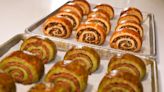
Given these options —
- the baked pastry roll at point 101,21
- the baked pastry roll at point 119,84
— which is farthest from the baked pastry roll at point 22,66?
the baked pastry roll at point 101,21

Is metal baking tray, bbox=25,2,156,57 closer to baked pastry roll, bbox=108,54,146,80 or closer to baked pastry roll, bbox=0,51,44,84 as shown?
baked pastry roll, bbox=108,54,146,80

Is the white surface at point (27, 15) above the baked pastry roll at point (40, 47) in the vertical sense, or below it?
above

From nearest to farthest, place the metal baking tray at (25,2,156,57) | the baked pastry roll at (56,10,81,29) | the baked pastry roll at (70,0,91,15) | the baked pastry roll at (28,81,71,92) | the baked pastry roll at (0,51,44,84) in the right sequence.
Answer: the baked pastry roll at (28,81,71,92) → the baked pastry roll at (0,51,44,84) → the metal baking tray at (25,2,156,57) → the baked pastry roll at (56,10,81,29) → the baked pastry roll at (70,0,91,15)

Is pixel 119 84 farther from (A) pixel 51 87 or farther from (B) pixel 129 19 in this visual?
(B) pixel 129 19

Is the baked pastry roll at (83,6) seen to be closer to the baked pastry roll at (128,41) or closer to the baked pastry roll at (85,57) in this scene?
the baked pastry roll at (128,41)

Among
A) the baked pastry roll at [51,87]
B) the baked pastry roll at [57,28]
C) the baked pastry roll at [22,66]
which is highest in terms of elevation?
the baked pastry roll at [57,28]

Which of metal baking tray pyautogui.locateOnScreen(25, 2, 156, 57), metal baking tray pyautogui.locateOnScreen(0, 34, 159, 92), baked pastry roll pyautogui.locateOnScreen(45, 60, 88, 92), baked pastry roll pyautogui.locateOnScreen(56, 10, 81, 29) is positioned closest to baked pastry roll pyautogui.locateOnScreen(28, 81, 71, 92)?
baked pastry roll pyautogui.locateOnScreen(45, 60, 88, 92)

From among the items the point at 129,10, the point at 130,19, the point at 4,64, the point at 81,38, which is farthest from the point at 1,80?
the point at 129,10
